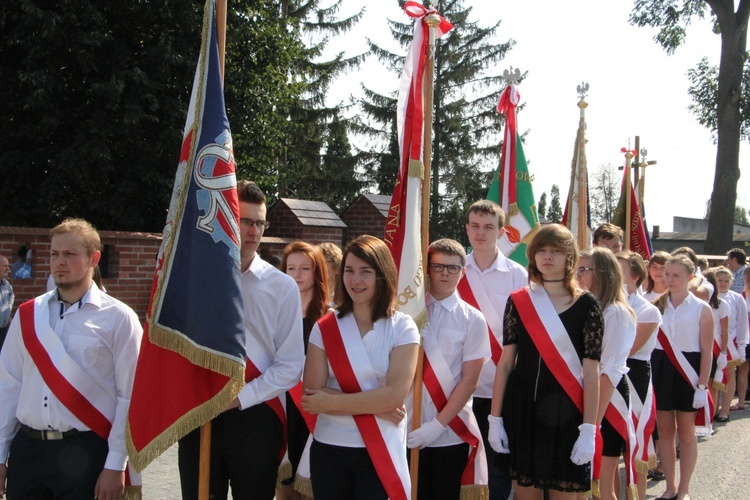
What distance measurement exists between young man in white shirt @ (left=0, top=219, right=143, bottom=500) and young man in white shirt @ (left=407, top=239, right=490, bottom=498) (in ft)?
4.90

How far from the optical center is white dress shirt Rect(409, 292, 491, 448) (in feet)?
12.5

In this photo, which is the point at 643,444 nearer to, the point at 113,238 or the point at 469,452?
the point at 469,452

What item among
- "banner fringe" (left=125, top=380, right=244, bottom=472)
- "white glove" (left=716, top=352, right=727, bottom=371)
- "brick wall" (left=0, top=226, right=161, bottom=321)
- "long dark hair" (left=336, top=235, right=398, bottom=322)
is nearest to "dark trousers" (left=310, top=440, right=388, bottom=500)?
"banner fringe" (left=125, top=380, right=244, bottom=472)

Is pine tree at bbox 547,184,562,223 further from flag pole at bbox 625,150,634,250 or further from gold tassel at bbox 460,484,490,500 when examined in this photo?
gold tassel at bbox 460,484,490,500

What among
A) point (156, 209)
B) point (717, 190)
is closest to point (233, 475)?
point (156, 209)

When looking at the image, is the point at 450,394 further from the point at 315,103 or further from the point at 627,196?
the point at 315,103

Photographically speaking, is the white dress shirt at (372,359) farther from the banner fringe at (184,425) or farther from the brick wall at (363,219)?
the brick wall at (363,219)

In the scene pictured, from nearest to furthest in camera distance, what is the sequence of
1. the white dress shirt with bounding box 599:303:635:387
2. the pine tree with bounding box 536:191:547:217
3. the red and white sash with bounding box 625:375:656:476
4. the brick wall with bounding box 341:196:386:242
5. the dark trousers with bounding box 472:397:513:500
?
1. the white dress shirt with bounding box 599:303:635:387
2. the dark trousers with bounding box 472:397:513:500
3. the red and white sash with bounding box 625:375:656:476
4. the brick wall with bounding box 341:196:386:242
5. the pine tree with bounding box 536:191:547:217

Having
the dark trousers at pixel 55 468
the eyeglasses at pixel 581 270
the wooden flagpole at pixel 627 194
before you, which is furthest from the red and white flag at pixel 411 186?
the wooden flagpole at pixel 627 194

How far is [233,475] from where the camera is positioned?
3.20 meters

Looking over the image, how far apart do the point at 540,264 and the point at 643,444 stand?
6.70 ft

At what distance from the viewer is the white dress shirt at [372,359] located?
3.12m

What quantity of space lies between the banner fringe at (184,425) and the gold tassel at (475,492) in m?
1.41

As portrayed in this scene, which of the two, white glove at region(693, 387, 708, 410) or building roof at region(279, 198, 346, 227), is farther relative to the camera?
building roof at region(279, 198, 346, 227)
